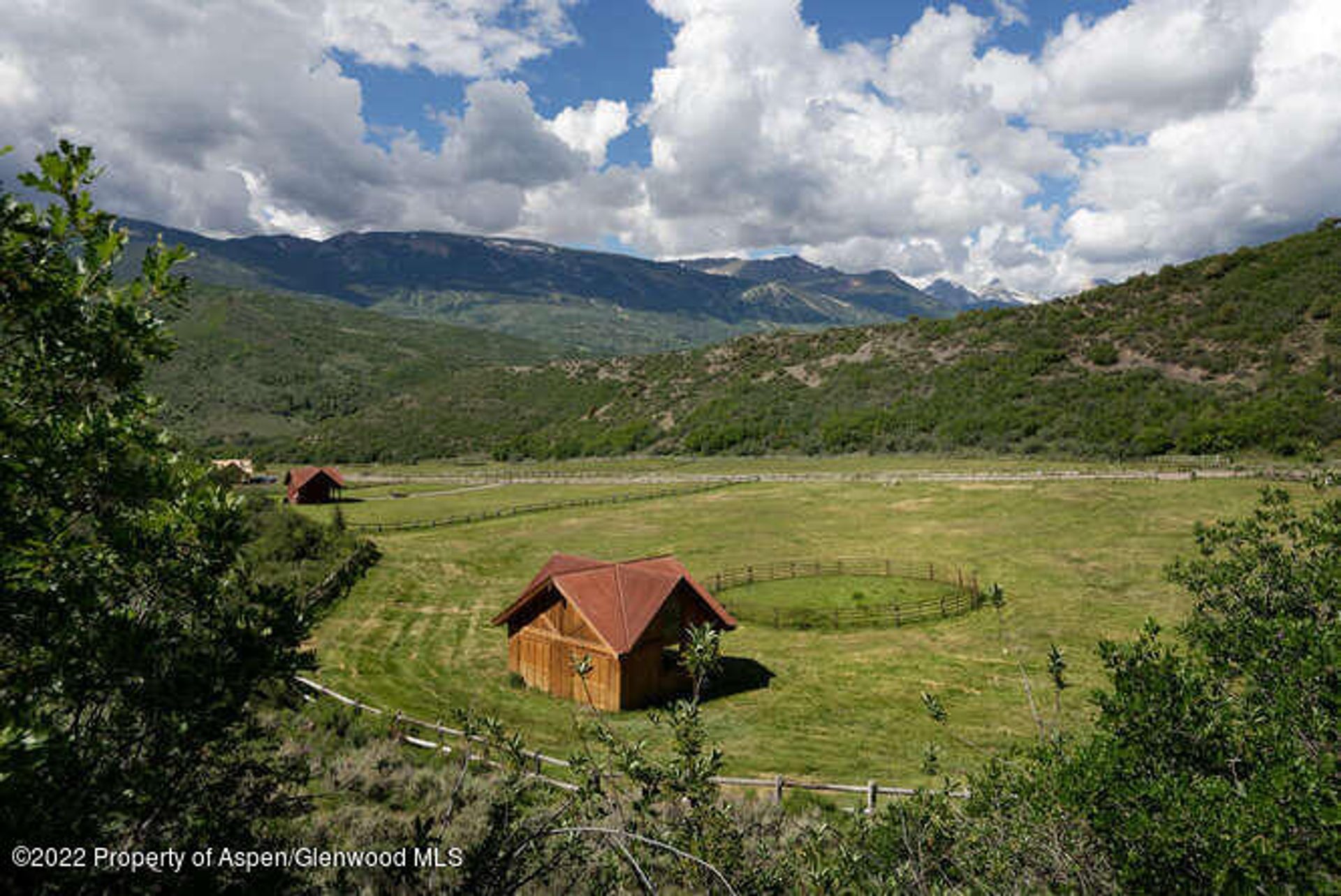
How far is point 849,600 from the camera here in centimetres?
3356

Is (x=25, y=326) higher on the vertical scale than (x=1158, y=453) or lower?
higher

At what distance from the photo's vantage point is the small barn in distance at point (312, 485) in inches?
2776

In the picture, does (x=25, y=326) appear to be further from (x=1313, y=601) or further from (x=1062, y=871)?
(x=1313, y=601)

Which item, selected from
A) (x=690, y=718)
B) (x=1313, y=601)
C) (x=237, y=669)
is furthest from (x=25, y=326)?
(x=1313, y=601)

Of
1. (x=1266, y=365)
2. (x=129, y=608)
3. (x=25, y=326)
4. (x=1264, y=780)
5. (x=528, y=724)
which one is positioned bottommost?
(x=528, y=724)

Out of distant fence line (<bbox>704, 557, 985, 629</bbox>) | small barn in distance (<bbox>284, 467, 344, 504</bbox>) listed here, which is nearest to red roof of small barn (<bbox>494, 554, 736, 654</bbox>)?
distant fence line (<bbox>704, 557, 985, 629</bbox>)

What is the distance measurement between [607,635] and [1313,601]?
16.6 metres

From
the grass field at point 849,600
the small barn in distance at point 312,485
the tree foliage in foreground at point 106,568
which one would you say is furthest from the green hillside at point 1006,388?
the tree foliage in foreground at point 106,568

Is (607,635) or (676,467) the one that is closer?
(607,635)

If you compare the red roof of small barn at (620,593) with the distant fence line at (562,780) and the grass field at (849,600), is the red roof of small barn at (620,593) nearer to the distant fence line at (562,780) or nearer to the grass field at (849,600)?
the grass field at (849,600)

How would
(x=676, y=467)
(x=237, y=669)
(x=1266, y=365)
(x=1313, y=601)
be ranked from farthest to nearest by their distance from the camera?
(x=676, y=467), (x=1266, y=365), (x=1313, y=601), (x=237, y=669)

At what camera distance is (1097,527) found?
140 ft

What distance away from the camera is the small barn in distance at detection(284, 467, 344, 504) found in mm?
70500

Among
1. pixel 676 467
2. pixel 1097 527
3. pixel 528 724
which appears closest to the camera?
pixel 528 724
